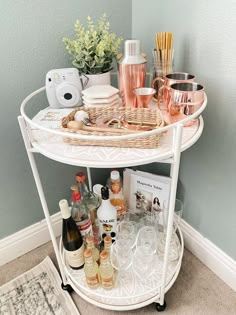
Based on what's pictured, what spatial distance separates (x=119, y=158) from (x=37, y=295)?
79 cm

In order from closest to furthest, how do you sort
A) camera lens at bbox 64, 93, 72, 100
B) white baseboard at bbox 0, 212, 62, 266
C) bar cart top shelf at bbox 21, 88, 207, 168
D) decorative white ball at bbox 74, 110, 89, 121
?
1. bar cart top shelf at bbox 21, 88, 207, 168
2. decorative white ball at bbox 74, 110, 89, 121
3. camera lens at bbox 64, 93, 72, 100
4. white baseboard at bbox 0, 212, 62, 266

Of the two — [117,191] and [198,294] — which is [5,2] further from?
[198,294]

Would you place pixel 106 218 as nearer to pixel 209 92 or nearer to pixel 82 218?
pixel 82 218

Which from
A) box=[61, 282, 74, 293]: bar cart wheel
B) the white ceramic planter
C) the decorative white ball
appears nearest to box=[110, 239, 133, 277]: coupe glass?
box=[61, 282, 74, 293]: bar cart wheel

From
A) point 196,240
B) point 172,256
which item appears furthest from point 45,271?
point 196,240

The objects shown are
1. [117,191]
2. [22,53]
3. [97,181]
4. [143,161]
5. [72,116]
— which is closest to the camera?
[143,161]

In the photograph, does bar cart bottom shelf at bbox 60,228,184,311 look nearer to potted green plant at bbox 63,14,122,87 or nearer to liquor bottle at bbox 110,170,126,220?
liquor bottle at bbox 110,170,126,220

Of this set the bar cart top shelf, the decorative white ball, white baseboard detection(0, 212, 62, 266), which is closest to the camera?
the bar cart top shelf

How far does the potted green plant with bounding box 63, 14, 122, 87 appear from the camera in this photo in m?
0.82

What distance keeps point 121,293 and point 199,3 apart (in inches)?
39.3

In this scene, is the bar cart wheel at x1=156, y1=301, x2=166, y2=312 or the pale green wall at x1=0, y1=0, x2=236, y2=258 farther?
the bar cart wheel at x1=156, y1=301, x2=166, y2=312

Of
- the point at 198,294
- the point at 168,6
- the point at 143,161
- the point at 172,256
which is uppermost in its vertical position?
the point at 168,6

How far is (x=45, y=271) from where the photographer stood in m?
1.14

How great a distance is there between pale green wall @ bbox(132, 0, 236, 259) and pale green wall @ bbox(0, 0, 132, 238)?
239mm
